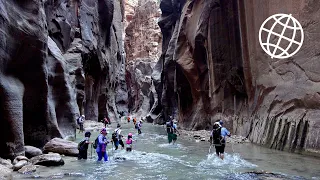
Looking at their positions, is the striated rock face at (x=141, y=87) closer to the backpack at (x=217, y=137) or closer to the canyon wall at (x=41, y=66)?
the canyon wall at (x=41, y=66)

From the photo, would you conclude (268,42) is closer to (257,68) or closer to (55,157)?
(257,68)

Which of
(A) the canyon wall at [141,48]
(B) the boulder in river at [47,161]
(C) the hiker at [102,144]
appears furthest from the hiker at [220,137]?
(A) the canyon wall at [141,48]

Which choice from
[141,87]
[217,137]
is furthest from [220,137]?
[141,87]

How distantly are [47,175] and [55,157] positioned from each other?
2349mm

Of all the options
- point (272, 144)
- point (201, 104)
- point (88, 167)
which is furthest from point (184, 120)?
point (88, 167)

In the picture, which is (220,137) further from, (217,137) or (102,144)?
(102,144)

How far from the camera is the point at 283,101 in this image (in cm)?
1636

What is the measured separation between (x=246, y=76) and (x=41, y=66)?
13388 millimetres

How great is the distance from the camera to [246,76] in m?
22.3

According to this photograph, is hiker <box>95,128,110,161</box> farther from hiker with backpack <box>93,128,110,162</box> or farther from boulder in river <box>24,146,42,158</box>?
boulder in river <box>24,146,42,158</box>

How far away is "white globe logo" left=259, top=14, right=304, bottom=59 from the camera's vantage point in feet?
51.4

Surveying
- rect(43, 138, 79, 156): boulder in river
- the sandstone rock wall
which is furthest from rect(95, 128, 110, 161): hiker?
the sandstone rock wall

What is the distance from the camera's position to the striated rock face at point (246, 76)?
14617mm

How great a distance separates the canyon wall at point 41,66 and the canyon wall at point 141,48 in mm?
34630
